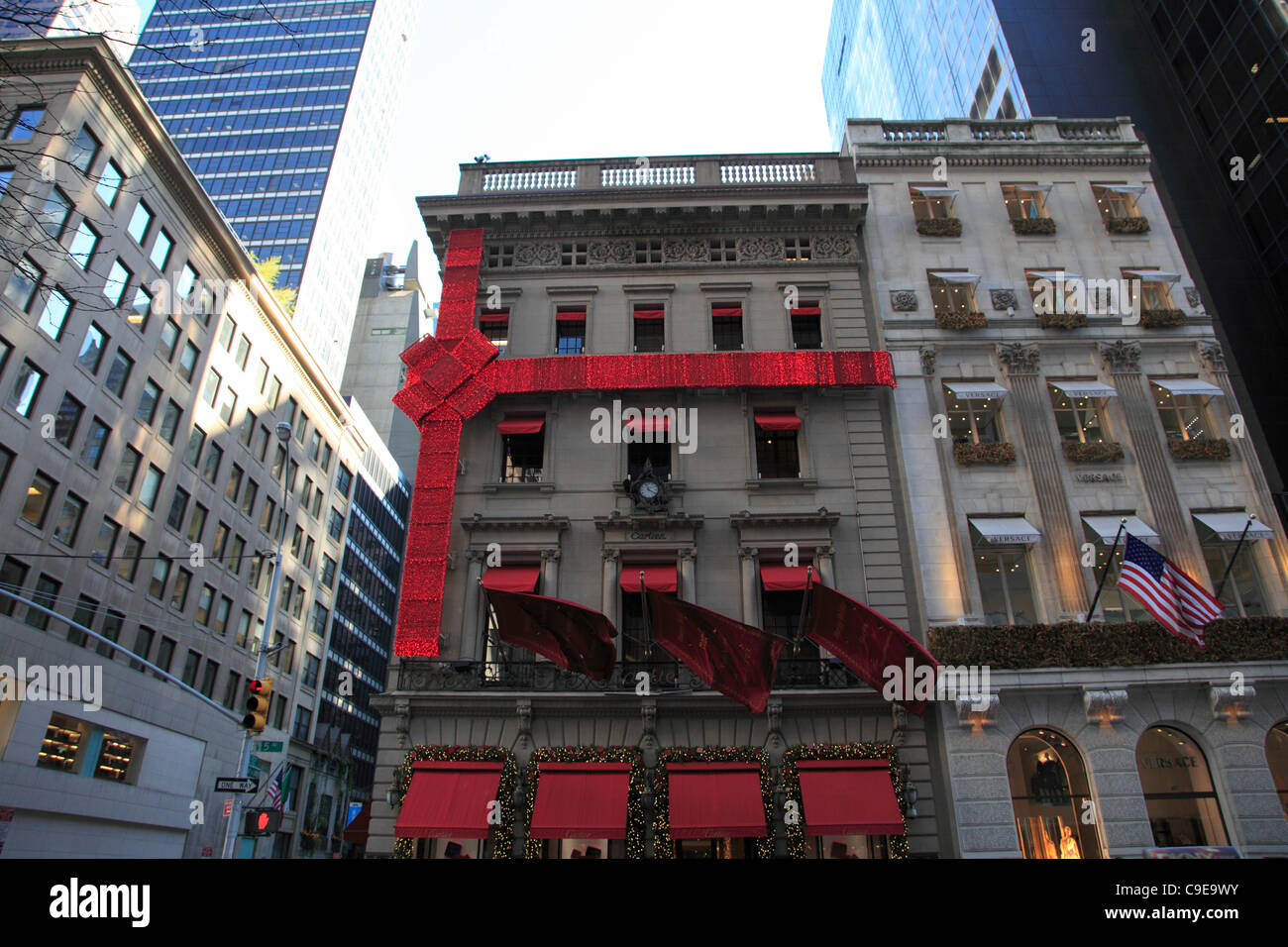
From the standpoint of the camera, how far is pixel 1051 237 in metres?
30.1

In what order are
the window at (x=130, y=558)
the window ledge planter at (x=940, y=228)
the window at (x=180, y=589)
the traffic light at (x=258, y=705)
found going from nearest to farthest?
the traffic light at (x=258, y=705)
the window ledge planter at (x=940, y=228)
the window at (x=130, y=558)
the window at (x=180, y=589)

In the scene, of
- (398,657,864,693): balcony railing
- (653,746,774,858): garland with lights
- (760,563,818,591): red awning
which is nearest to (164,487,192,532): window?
(398,657,864,693): balcony railing

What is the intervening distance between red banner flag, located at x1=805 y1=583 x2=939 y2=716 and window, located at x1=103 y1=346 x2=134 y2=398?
3745cm

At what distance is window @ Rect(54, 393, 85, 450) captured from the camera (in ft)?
122

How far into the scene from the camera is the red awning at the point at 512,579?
24562 millimetres

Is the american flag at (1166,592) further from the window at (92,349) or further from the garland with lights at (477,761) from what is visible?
the window at (92,349)

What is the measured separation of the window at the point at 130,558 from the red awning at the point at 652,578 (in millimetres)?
30241

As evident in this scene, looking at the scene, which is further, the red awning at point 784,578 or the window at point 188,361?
the window at point 188,361

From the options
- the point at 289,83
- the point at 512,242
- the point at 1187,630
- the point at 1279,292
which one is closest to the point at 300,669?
the point at 512,242

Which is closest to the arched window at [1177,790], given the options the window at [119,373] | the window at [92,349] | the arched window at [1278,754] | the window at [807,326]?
the arched window at [1278,754]

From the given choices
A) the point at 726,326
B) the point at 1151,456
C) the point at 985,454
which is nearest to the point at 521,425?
the point at 726,326

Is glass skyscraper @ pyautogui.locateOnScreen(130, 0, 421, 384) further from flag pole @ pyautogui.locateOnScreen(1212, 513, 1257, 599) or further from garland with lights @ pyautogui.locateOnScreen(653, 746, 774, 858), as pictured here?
flag pole @ pyautogui.locateOnScreen(1212, 513, 1257, 599)

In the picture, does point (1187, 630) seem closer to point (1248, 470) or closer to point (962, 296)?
point (1248, 470)

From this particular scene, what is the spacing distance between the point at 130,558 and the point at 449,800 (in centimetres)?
2979
